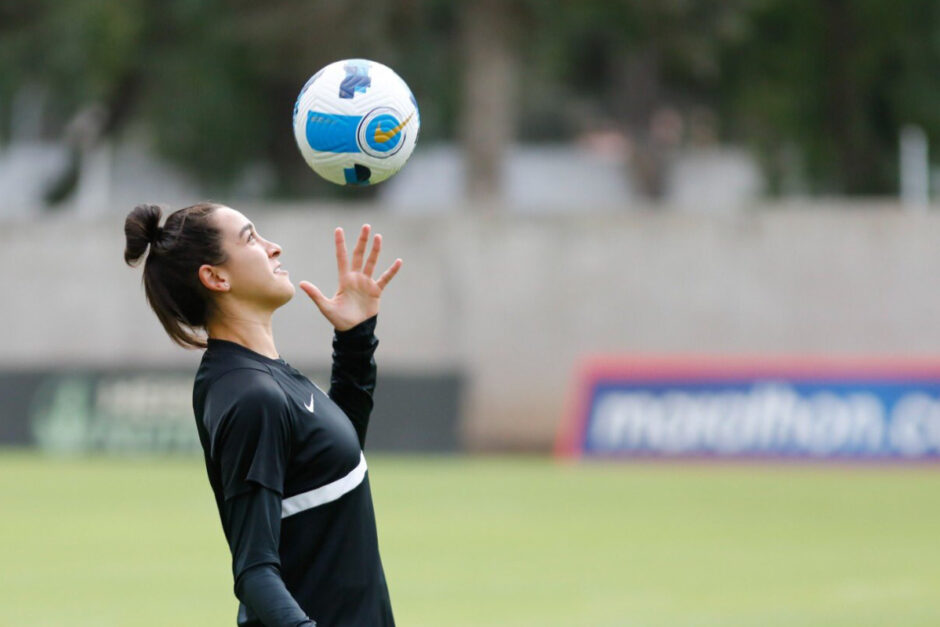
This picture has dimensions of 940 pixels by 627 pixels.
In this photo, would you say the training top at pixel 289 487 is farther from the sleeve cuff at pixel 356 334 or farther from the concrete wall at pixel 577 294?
the concrete wall at pixel 577 294

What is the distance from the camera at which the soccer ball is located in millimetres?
5129

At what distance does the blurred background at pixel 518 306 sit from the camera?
1200 cm

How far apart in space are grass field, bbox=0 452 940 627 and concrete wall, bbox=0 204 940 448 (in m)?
2.70

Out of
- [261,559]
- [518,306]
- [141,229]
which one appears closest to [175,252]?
[141,229]

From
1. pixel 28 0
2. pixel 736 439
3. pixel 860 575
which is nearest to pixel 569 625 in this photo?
pixel 860 575

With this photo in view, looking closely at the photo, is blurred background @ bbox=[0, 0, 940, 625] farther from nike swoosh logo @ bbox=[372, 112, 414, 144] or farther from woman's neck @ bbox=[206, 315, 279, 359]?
woman's neck @ bbox=[206, 315, 279, 359]

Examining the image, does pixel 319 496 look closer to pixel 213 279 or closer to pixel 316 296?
pixel 213 279

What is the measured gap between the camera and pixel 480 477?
63.1ft

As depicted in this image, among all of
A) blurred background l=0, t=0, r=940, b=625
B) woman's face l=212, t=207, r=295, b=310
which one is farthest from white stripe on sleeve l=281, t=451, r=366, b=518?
blurred background l=0, t=0, r=940, b=625

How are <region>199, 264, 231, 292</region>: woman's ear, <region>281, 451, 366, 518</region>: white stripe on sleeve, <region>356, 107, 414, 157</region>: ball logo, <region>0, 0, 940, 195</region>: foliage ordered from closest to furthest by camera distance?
<region>281, 451, 366, 518</region>: white stripe on sleeve < <region>199, 264, 231, 292</region>: woman's ear < <region>356, 107, 414, 157</region>: ball logo < <region>0, 0, 940, 195</region>: foliage

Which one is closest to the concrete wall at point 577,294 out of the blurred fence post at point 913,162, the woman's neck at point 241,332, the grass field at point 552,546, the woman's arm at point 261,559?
the grass field at point 552,546

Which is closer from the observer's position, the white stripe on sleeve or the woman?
the woman

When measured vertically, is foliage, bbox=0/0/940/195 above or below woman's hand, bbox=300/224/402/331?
above

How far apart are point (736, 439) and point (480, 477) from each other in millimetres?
3246
